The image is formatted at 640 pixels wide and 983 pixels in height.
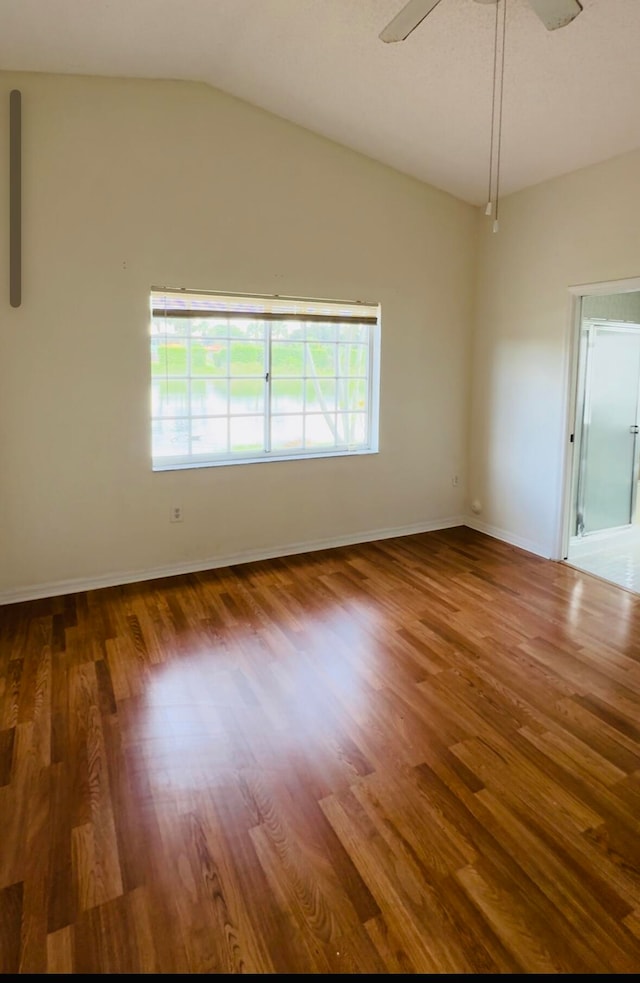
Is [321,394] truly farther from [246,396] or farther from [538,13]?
[538,13]

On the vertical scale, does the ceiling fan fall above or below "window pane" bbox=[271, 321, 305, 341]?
above

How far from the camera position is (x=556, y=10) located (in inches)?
73.0

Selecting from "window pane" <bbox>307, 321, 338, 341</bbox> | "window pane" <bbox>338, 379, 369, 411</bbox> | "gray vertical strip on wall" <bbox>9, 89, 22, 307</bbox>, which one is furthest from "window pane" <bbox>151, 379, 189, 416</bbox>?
"window pane" <bbox>338, 379, 369, 411</bbox>

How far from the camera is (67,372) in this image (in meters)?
3.39

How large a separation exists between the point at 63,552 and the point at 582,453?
4.13 meters

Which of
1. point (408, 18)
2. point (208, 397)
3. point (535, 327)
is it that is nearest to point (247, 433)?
point (208, 397)

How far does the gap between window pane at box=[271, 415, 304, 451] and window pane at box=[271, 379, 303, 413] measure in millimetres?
68

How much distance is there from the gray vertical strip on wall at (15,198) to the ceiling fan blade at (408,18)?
7.16 feet

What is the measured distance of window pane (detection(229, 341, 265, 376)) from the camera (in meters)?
3.98

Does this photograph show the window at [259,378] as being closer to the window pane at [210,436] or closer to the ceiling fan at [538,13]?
the window pane at [210,436]

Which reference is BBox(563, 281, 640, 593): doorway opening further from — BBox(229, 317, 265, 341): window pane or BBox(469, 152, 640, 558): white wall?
BBox(229, 317, 265, 341): window pane

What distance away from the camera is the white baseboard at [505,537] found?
14.3 ft

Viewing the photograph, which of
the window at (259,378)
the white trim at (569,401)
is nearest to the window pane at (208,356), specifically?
the window at (259,378)

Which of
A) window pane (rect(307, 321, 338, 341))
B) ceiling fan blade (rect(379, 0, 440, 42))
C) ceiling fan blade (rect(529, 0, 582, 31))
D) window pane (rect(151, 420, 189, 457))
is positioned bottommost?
window pane (rect(151, 420, 189, 457))
